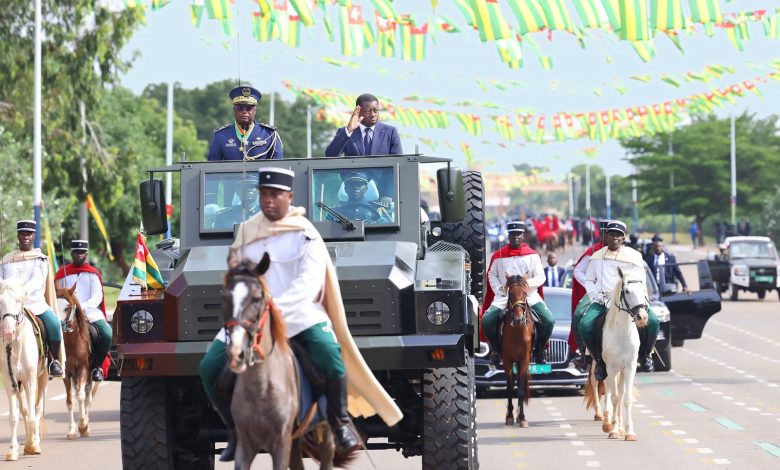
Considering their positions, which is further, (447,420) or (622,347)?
(622,347)

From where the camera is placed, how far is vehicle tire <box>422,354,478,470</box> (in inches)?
482

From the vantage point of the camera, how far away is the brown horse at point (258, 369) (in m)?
9.21

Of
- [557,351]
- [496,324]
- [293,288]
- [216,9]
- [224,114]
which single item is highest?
[224,114]

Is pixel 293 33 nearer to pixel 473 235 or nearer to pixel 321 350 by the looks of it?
pixel 473 235

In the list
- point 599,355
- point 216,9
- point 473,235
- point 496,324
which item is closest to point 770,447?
point 599,355

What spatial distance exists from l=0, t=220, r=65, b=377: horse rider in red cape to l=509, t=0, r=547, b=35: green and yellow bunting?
33.7 feet

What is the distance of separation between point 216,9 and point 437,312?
489 inches

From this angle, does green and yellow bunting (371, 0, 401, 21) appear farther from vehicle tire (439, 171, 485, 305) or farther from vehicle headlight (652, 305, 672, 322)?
vehicle tire (439, 171, 485, 305)

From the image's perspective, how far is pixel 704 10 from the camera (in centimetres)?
2534

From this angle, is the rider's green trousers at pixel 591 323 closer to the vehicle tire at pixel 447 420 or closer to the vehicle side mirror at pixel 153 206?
the vehicle side mirror at pixel 153 206

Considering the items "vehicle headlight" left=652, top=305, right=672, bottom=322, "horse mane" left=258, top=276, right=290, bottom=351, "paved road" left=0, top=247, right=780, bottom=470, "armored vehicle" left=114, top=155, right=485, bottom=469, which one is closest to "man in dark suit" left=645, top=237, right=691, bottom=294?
"paved road" left=0, top=247, right=780, bottom=470

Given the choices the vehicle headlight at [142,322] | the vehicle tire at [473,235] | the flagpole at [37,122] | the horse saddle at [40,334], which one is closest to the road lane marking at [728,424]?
the vehicle tire at [473,235]

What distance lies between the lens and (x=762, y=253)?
53.4 m

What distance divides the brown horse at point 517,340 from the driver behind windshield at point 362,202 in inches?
229
